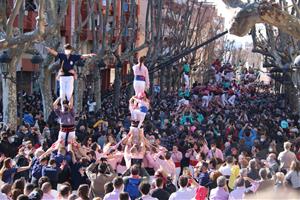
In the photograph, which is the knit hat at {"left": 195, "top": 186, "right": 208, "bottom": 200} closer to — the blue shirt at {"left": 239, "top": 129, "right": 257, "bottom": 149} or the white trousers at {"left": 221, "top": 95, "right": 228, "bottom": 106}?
the blue shirt at {"left": 239, "top": 129, "right": 257, "bottom": 149}

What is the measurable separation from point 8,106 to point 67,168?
10.7 meters

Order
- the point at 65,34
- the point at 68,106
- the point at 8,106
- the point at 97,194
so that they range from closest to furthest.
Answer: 1. the point at 97,194
2. the point at 68,106
3. the point at 8,106
4. the point at 65,34

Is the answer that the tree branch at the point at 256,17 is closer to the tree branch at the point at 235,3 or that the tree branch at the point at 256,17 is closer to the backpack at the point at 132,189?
the tree branch at the point at 235,3

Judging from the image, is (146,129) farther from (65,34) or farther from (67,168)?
(65,34)

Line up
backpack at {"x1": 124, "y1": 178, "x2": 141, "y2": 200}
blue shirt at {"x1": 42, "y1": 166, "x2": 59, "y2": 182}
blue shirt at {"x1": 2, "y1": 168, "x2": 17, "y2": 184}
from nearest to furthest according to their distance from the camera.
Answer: backpack at {"x1": 124, "y1": 178, "x2": 141, "y2": 200}, blue shirt at {"x1": 2, "y1": 168, "x2": 17, "y2": 184}, blue shirt at {"x1": 42, "y1": 166, "x2": 59, "y2": 182}

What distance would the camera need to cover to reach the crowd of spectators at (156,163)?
9.46 metres

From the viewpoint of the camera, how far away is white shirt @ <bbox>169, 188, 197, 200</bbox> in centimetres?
946

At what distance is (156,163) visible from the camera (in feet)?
47.3

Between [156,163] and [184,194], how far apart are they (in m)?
4.83

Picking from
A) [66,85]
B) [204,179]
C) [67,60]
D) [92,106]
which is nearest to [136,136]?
[66,85]

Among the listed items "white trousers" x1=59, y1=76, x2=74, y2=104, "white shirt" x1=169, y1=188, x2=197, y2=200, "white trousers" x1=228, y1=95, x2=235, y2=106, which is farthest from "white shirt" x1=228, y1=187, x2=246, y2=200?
"white trousers" x1=228, y1=95, x2=235, y2=106

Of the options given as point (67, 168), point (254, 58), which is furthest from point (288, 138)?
point (254, 58)

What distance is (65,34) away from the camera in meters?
41.9

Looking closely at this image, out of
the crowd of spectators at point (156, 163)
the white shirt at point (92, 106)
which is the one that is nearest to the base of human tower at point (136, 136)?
the crowd of spectators at point (156, 163)
